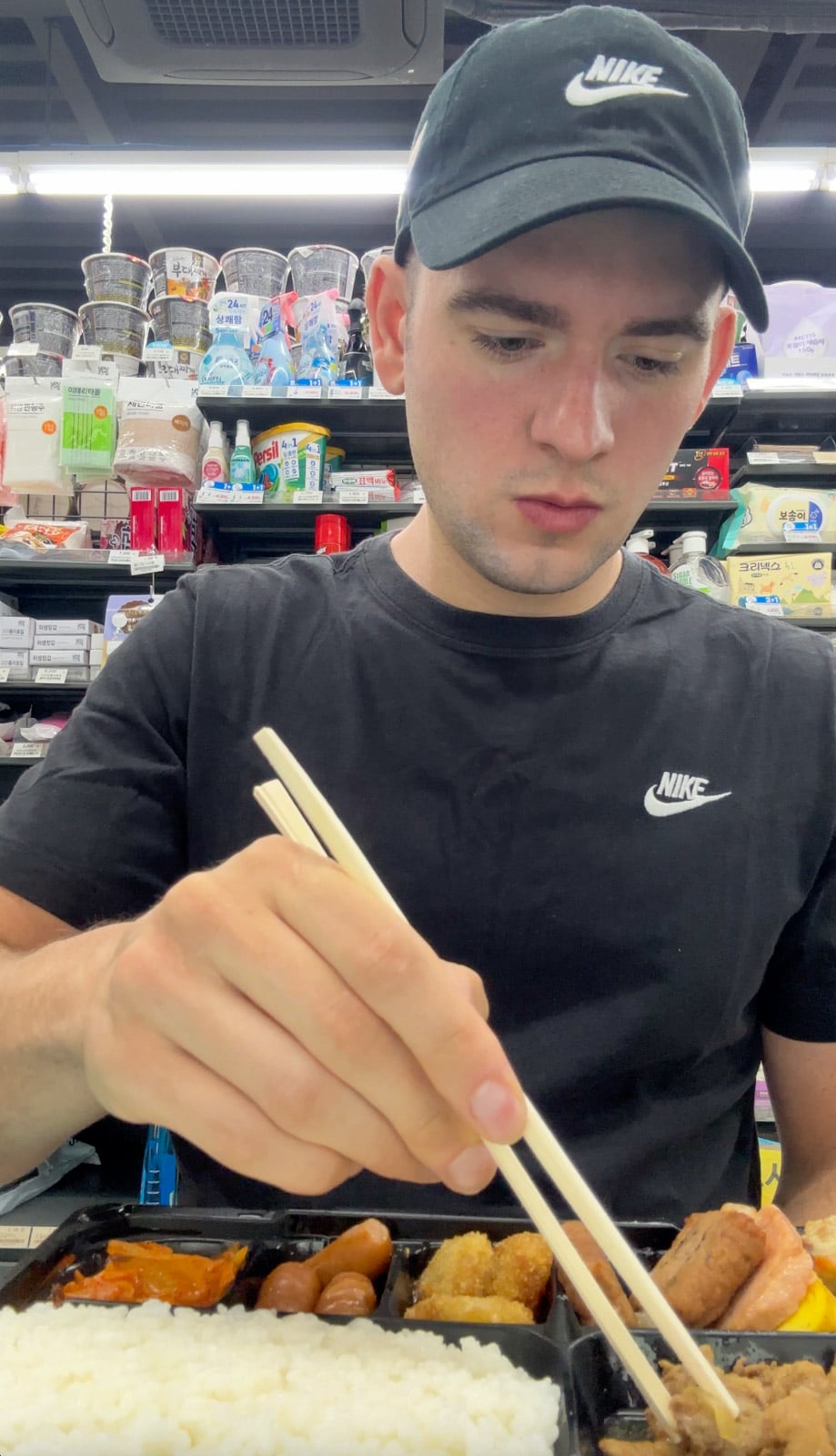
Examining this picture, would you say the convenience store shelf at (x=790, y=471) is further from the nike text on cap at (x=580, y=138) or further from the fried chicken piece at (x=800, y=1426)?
the fried chicken piece at (x=800, y=1426)

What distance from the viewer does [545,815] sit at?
1.12 meters

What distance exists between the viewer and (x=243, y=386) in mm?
2943

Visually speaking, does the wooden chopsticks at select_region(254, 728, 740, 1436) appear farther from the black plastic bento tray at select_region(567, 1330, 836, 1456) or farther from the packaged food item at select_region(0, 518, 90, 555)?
the packaged food item at select_region(0, 518, 90, 555)

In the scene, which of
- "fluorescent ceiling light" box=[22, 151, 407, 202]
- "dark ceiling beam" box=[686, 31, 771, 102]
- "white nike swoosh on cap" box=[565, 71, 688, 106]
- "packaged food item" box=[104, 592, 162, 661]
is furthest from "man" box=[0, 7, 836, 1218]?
"dark ceiling beam" box=[686, 31, 771, 102]

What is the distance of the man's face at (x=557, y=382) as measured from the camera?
905mm

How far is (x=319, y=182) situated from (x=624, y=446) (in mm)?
3410

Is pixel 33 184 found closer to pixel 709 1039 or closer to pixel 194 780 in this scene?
pixel 194 780

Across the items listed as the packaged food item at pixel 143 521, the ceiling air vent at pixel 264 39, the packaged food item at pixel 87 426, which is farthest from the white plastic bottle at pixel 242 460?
the ceiling air vent at pixel 264 39

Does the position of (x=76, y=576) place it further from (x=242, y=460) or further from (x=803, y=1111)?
(x=803, y=1111)

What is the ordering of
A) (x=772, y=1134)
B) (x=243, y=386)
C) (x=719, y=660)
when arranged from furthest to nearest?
(x=243, y=386) < (x=772, y=1134) < (x=719, y=660)

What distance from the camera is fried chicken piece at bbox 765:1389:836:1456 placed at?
471 millimetres

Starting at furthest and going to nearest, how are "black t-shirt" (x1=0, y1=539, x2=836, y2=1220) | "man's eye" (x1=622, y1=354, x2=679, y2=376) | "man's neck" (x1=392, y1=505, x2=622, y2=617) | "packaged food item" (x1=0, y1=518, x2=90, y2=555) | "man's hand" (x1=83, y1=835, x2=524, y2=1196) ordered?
"packaged food item" (x1=0, y1=518, x2=90, y2=555) < "man's neck" (x1=392, y1=505, x2=622, y2=617) < "black t-shirt" (x1=0, y1=539, x2=836, y2=1220) < "man's eye" (x1=622, y1=354, x2=679, y2=376) < "man's hand" (x1=83, y1=835, x2=524, y2=1196)

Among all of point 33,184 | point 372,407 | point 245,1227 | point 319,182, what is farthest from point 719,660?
point 33,184

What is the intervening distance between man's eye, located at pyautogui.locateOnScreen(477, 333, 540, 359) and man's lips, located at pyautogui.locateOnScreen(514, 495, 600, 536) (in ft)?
0.46
